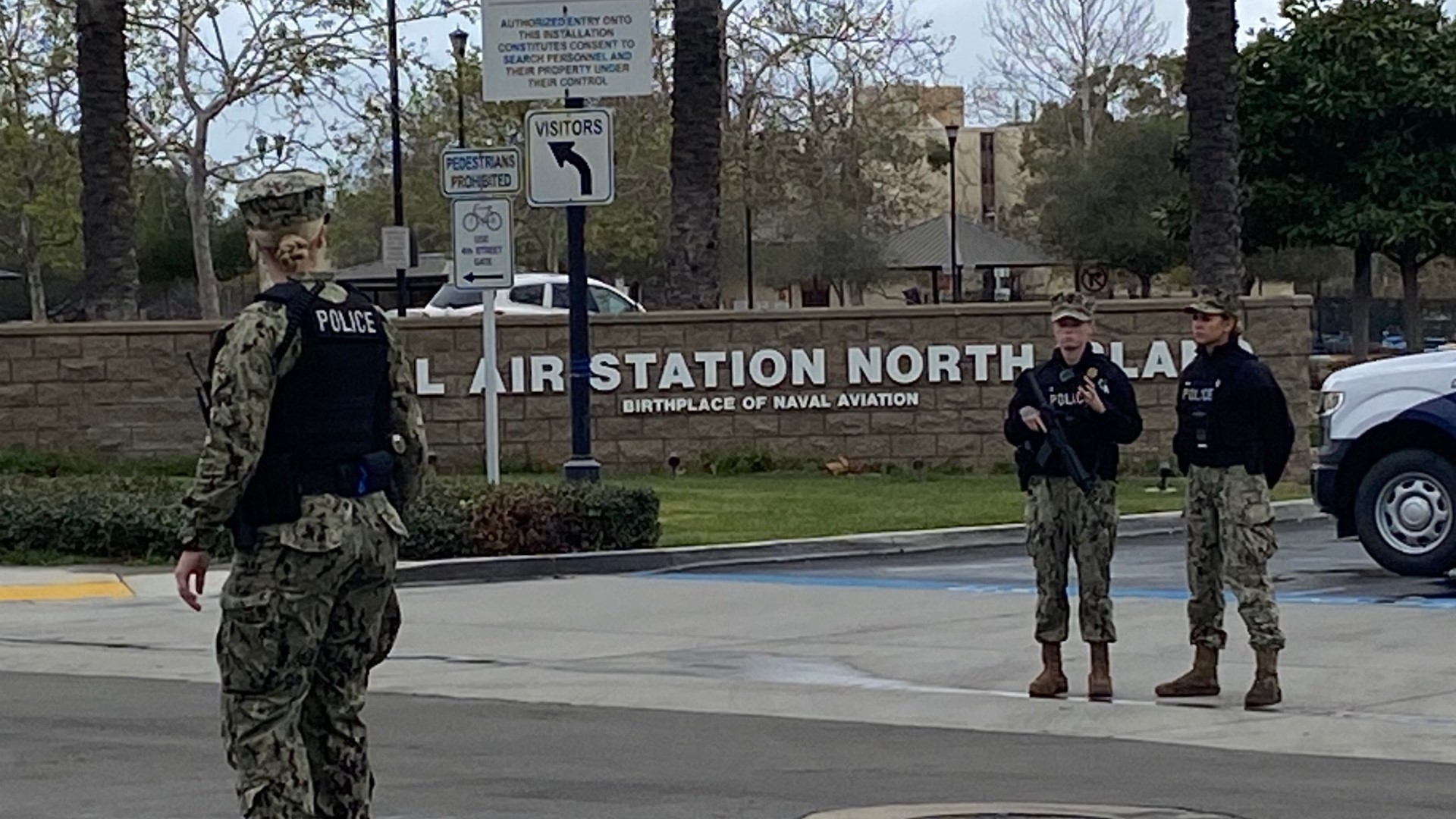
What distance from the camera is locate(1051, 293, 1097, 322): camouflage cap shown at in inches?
416

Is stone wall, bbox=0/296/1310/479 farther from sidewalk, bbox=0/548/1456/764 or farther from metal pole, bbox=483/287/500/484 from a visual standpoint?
sidewalk, bbox=0/548/1456/764

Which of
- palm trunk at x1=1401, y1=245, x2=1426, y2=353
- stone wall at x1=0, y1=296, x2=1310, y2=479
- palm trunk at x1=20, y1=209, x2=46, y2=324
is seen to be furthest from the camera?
palm trunk at x1=20, y1=209, x2=46, y2=324

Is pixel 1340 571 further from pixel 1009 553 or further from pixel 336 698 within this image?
pixel 336 698

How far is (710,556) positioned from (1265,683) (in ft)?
23.4

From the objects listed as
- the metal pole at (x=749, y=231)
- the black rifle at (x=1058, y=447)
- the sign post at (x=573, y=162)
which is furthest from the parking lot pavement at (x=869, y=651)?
the metal pole at (x=749, y=231)

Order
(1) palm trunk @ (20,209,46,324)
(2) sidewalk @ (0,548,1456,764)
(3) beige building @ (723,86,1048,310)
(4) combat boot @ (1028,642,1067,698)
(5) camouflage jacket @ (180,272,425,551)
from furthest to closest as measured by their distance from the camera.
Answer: (3) beige building @ (723,86,1048,310) < (1) palm trunk @ (20,209,46,324) < (4) combat boot @ (1028,642,1067,698) < (2) sidewalk @ (0,548,1456,764) < (5) camouflage jacket @ (180,272,425,551)

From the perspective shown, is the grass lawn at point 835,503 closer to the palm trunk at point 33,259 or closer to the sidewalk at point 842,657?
the sidewalk at point 842,657

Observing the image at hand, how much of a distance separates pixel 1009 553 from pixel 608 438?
7.44 meters

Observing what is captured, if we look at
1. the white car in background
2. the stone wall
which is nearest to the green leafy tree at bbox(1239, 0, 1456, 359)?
the white car in background

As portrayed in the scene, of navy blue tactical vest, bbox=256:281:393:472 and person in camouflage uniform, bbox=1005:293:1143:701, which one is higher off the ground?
navy blue tactical vest, bbox=256:281:393:472

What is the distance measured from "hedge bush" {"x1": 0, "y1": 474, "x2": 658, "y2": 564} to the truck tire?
17.2ft

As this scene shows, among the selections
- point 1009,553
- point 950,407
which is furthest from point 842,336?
point 1009,553

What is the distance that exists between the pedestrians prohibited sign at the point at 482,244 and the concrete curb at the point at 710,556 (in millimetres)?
2837

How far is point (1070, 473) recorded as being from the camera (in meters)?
10.5
